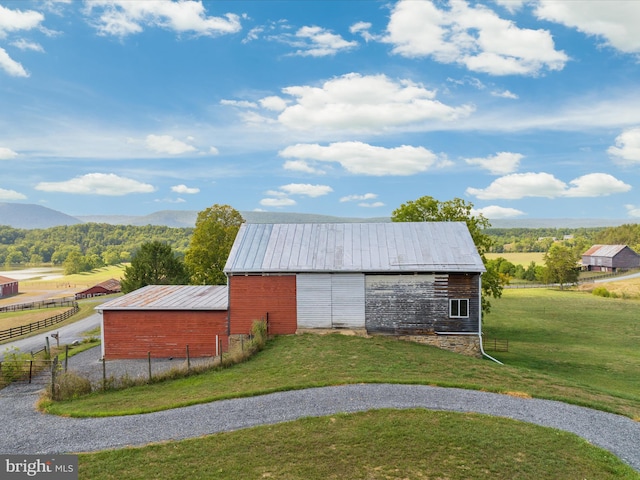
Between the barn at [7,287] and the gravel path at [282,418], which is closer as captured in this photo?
the gravel path at [282,418]

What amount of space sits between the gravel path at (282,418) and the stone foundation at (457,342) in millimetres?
8497

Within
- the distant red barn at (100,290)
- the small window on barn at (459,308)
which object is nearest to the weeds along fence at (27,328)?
the distant red barn at (100,290)

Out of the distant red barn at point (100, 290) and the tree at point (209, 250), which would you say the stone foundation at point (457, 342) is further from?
the distant red barn at point (100, 290)

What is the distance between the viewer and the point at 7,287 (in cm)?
8156

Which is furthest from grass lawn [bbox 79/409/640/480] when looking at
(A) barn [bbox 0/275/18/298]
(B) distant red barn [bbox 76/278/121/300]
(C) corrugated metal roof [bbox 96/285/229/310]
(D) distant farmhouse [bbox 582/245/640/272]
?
(D) distant farmhouse [bbox 582/245/640/272]

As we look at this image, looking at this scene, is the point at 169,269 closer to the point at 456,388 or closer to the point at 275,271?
the point at 275,271

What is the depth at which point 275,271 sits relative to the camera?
912 inches

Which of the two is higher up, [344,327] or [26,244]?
[26,244]

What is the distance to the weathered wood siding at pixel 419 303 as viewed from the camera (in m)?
22.3

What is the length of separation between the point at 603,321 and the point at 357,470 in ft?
132

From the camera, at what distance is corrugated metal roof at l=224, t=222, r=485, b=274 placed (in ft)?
75.3

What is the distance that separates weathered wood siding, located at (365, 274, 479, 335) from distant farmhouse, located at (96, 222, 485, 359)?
0.18ft

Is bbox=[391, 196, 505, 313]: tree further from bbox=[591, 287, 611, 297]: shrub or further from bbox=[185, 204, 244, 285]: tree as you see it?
bbox=[591, 287, 611, 297]: shrub

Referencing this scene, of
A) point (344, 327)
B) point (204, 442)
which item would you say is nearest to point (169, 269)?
point (344, 327)
